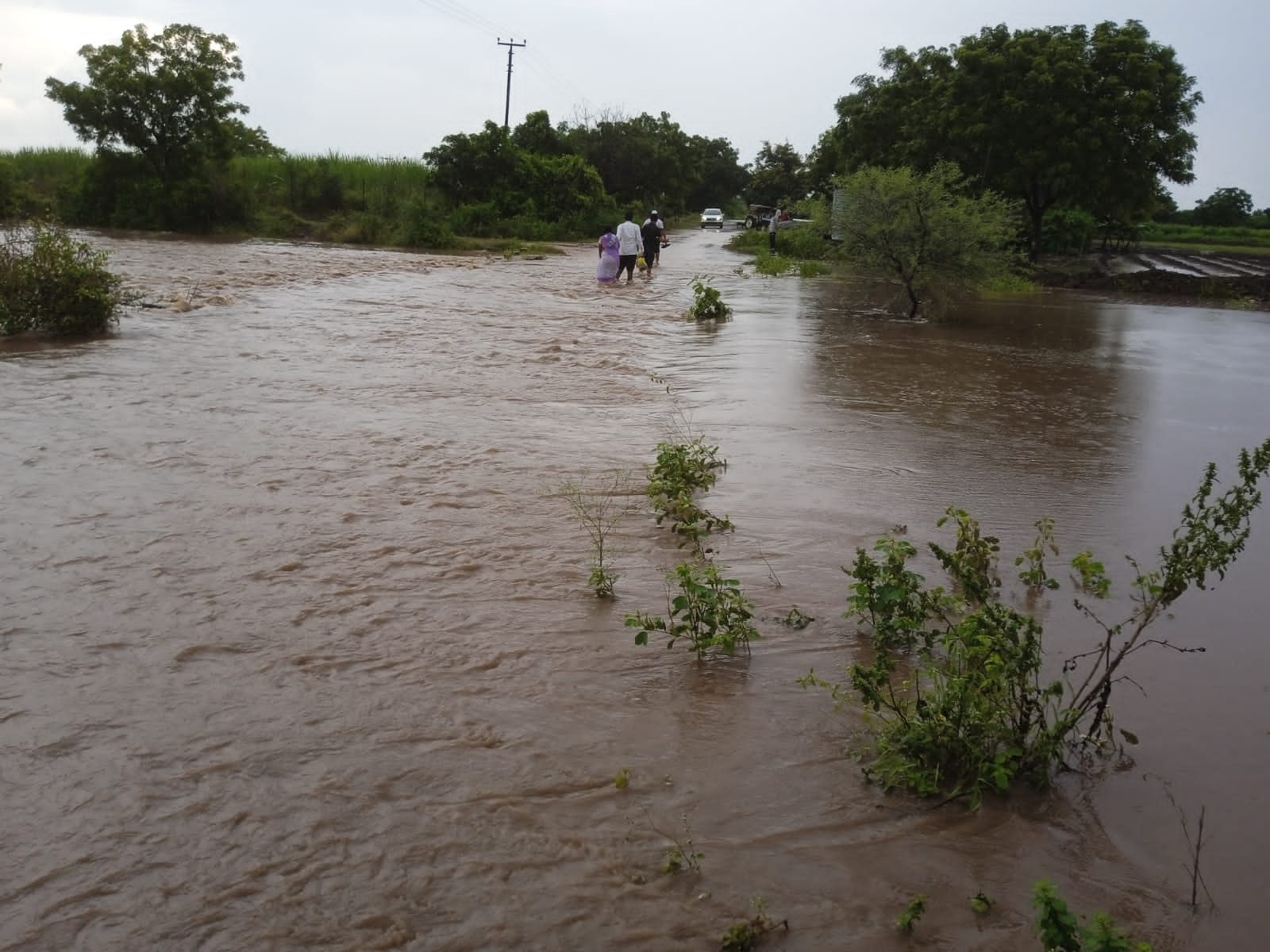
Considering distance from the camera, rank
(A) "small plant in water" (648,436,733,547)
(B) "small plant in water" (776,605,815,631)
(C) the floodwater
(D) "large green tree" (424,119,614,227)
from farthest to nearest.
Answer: (D) "large green tree" (424,119,614,227)
(A) "small plant in water" (648,436,733,547)
(B) "small plant in water" (776,605,815,631)
(C) the floodwater

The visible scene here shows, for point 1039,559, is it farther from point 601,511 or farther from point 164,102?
point 164,102

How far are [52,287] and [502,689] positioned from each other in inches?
442

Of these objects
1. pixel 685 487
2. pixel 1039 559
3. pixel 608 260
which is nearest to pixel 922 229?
pixel 608 260

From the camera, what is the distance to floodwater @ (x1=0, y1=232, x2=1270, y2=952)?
3152 millimetres

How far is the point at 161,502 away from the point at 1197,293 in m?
30.0

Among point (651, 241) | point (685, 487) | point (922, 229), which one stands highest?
point (922, 229)

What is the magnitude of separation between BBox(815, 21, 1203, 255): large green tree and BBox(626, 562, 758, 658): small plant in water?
1221 inches

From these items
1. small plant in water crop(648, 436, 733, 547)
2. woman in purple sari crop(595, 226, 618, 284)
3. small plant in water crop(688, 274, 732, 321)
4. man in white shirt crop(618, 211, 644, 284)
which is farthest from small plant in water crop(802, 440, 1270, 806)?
man in white shirt crop(618, 211, 644, 284)

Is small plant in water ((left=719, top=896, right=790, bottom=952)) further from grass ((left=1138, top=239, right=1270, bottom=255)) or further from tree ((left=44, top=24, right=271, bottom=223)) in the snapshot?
grass ((left=1138, top=239, right=1270, bottom=255))

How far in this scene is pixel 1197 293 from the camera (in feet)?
95.9

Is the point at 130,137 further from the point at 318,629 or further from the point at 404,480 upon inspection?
the point at 318,629

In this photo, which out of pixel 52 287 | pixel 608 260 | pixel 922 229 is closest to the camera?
pixel 52 287

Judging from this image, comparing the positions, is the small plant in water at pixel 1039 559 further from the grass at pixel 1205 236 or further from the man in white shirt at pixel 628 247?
the grass at pixel 1205 236

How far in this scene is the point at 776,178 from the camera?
76.6 m
